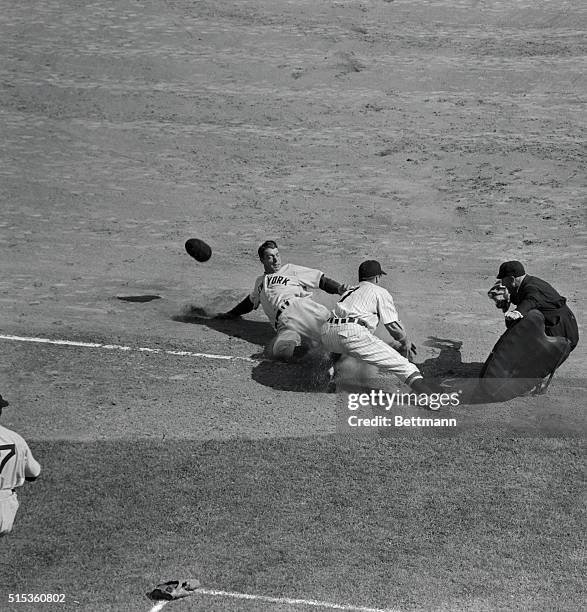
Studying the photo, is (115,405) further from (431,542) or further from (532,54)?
(532,54)

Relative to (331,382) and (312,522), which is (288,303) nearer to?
(331,382)

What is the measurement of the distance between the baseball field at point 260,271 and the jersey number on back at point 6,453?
1.33 meters

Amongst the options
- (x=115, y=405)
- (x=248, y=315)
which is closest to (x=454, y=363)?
(x=248, y=315)

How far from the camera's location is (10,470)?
28.8 ft

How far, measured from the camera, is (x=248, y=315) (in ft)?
48.6

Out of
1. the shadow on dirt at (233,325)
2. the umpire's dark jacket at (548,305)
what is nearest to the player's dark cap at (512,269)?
the umpire's dark jacket at (548,305)

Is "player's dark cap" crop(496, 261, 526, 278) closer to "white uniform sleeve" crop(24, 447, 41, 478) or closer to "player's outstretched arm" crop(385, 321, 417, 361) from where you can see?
"player's outstretched arm" crop(385, 321, 417, 361)

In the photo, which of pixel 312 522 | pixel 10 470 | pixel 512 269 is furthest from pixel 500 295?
Result: pixel 10 470

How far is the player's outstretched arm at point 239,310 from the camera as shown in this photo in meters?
14.2

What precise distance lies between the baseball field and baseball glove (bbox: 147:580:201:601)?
77mm

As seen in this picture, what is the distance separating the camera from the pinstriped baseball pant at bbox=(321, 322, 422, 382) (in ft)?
38.5

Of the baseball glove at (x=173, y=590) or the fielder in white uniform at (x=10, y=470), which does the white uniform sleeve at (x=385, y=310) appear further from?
the fielder in white uniform at (x=10, y=470)

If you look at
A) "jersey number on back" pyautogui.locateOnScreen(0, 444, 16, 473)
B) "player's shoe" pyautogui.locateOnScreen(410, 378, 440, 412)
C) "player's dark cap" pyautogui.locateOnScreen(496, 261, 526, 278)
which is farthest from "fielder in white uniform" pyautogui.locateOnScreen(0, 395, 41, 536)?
"player's dark cap" pyautogui.locateOnScreen(496, 261, 526, 278)

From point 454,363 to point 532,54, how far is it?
1165 centimetres
